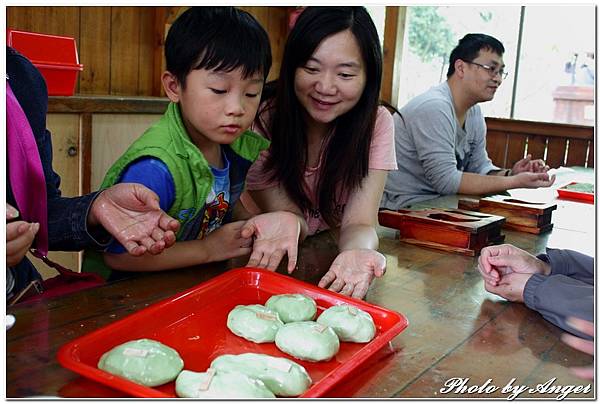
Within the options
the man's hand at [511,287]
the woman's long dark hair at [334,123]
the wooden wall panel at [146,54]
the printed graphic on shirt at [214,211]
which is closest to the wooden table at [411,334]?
the man's hand at [511,287]

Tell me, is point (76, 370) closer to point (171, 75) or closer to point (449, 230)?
point (171, 75)

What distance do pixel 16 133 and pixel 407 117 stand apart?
2.00 m

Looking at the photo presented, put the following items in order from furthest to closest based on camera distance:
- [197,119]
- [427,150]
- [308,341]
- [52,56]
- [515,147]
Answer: [515,147] → [427,150] → [52,56] → [197,119] → [308,341]

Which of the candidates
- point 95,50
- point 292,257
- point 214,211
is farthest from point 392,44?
point 292,257

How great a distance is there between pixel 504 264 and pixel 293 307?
46 centimetres

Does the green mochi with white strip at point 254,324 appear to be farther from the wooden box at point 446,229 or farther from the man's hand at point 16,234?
the wooden box at point 446,229

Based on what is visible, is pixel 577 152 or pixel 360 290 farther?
pixel 577 152

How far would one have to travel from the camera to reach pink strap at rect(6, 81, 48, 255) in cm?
109

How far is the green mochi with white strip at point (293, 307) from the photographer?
927 millimetres

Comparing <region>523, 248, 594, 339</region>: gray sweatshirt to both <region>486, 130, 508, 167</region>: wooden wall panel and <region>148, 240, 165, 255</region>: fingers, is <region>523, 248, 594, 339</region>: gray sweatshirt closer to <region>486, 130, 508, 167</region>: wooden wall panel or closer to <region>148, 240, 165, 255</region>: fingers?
<region>148, 240, 165, 255</region>: fingers

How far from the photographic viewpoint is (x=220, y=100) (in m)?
1.21

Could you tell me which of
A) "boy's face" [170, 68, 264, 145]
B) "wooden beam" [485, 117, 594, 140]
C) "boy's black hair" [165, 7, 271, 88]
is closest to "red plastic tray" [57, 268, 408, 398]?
"boy's face" [170, 68, 264, 145]

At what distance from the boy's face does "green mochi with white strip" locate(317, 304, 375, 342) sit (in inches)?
19.9

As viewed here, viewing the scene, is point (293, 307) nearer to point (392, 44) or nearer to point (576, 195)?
point (576, 195)
